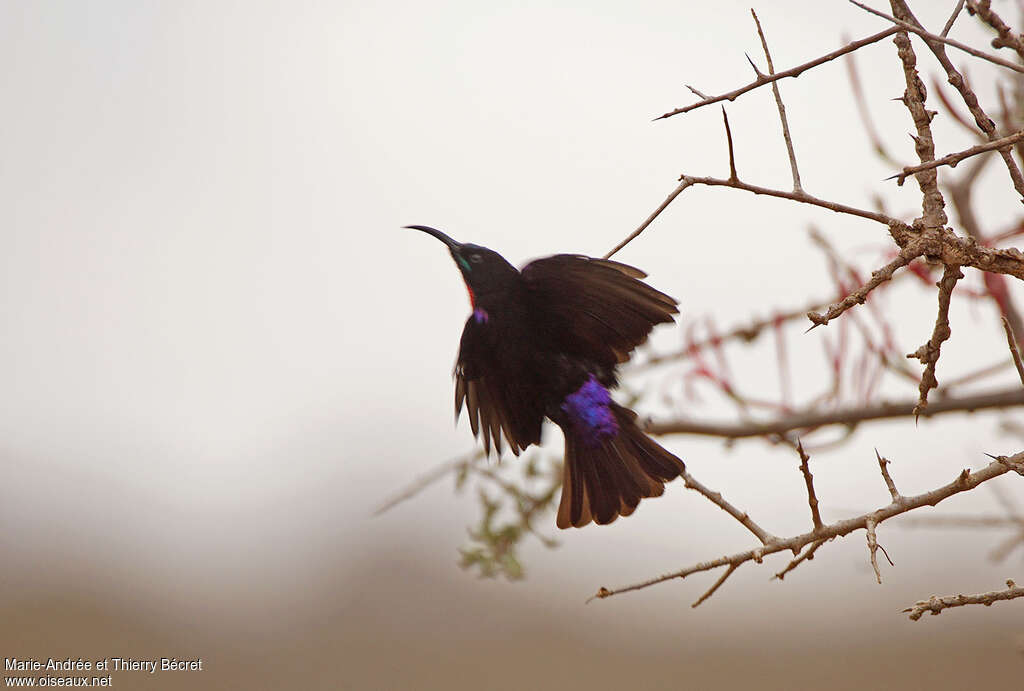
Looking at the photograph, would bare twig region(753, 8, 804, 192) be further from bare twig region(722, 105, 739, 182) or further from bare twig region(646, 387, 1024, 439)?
bare twig region(646, 387, 1024, 439)

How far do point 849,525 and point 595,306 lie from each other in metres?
0.62


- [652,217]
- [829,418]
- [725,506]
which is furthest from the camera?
[829,418]

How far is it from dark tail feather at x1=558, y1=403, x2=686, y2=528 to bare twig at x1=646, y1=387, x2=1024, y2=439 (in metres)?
1.05

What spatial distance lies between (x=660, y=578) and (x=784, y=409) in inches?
58.3

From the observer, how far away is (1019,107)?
9.14 ft

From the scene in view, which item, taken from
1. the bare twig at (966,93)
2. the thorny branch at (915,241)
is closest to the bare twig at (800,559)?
the thorny branch at (915,241)

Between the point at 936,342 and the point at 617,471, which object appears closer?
the point at 617,471

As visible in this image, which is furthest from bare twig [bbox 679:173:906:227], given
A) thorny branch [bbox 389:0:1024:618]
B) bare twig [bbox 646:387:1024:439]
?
bare twig [bbox 646:387:1024:439]

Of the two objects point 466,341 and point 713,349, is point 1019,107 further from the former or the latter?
point 466,341

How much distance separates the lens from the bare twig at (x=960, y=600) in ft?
5.10

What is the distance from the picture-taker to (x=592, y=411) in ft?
4.41

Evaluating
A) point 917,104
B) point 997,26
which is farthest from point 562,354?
point 997,26

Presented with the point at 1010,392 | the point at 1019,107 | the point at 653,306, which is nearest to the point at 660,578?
the point at 653,306

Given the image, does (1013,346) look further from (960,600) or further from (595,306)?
(595,306)
